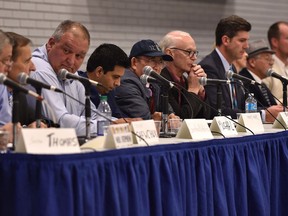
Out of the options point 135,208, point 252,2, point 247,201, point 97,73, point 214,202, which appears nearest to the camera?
point 135,208

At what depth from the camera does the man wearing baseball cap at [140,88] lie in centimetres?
518

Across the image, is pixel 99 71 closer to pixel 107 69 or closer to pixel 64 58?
pixel 107 69

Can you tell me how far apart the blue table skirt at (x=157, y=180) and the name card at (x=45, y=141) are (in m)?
0.05

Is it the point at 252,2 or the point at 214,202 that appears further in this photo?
the point at 252,2

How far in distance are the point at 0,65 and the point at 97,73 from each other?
3.74 feet

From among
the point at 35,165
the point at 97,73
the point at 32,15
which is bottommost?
the point at 35,165

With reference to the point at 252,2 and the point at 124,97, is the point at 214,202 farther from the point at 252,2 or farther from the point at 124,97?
the point at 252,2

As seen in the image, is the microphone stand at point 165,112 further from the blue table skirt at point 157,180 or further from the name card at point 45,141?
the name card at point 45,141

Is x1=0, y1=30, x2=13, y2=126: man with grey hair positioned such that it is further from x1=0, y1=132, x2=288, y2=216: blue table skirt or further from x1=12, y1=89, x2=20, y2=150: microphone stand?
x1=0, y1=132, x2=288, y2=216: blue table skirt

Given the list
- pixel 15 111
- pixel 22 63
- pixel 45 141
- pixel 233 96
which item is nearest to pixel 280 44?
pixel 233 96

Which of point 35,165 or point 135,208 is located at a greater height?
point 35,165

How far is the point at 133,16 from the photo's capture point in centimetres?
762

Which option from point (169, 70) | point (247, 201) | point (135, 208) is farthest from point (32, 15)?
point (135, 208)

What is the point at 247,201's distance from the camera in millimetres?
4410
